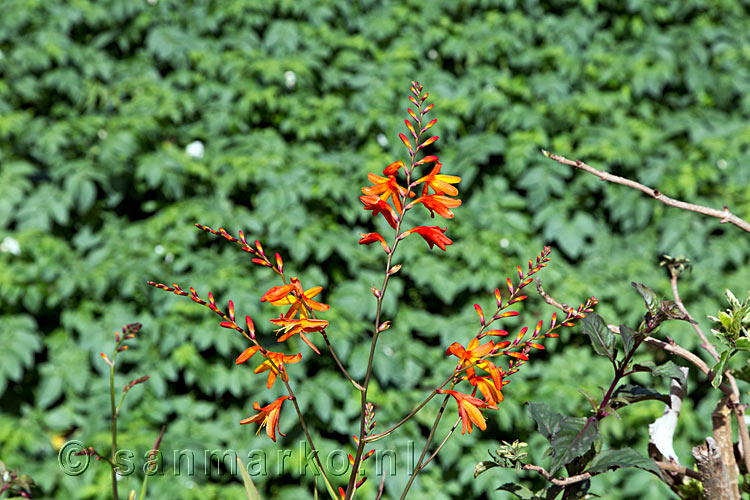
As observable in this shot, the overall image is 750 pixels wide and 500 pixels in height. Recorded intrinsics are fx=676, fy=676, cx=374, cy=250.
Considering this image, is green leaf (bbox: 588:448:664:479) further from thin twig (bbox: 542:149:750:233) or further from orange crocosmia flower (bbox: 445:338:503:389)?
thin twig (bbox: 542:149:750:233)

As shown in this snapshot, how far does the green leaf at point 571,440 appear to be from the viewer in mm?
790

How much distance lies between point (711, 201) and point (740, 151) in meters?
0.24

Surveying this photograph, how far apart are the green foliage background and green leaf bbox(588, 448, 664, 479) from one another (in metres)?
1.70

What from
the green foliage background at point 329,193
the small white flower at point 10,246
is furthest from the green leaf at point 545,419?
the small white flower at point 10,246

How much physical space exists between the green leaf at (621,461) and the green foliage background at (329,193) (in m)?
1.70

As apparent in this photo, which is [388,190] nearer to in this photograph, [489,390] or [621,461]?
[489,390]

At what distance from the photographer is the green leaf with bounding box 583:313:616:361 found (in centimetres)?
87

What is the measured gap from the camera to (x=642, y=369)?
2.81ft

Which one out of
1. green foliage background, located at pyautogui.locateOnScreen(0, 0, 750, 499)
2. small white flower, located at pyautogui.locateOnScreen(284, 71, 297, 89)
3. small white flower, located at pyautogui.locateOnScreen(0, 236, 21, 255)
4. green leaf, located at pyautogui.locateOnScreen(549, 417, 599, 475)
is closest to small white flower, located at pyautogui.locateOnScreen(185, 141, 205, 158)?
green foliage background, located at pyautogui.locateOnScreen(0, 0, 750, 499)

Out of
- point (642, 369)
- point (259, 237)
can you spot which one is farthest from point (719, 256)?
point (642, 369)

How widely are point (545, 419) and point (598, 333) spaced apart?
141 mm

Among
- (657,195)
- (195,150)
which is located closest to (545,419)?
(657,195)

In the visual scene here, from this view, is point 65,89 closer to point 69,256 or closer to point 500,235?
point 69,256

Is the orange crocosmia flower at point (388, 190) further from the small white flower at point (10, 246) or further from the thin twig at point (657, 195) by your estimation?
the small white flower at point (10, 246)
